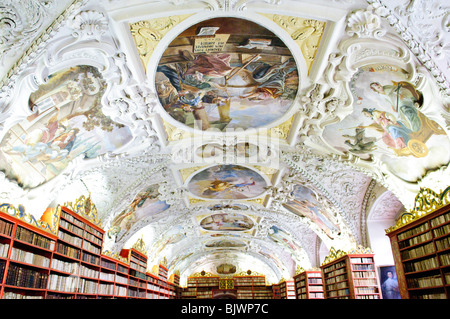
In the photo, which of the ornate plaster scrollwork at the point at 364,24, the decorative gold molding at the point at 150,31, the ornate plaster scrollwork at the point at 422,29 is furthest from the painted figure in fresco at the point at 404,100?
the decorative gold molding at the point at 150,31

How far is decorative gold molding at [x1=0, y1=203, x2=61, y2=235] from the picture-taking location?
22.4 feet

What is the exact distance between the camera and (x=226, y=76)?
7949 millimetres

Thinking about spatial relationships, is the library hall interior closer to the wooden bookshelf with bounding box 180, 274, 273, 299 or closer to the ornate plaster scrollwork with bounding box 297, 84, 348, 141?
the ornate plaster scrollwork with bounding box 297, 84, 348, 141

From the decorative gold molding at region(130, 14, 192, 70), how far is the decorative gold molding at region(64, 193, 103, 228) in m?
5.29

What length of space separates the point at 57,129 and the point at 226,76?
4.26m

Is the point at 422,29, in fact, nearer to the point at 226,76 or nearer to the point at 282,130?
the point at 226,76

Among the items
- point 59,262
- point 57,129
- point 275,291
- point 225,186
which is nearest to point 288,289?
point 275,291

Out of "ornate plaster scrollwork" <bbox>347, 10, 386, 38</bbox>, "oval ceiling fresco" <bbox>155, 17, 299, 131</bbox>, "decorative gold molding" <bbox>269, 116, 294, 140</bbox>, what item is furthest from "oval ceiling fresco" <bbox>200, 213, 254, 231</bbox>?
"ornate plaster scrollwork" <bbox>347, 10, 386, 38</bbox>

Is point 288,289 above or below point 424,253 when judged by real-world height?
below

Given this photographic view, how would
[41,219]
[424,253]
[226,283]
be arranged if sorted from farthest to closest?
[226,283], [41,219], [424,253]

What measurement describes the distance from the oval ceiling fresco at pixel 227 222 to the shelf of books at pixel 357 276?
7156 mm

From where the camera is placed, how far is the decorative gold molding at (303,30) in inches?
251

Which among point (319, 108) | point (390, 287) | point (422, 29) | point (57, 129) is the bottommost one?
point (390, 287)

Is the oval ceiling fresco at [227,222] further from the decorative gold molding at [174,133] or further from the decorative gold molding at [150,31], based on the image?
the decorative gold molding at [150,31]
